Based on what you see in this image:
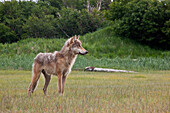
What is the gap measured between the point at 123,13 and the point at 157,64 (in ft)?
46.8

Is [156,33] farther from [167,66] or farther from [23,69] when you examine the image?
[23,69]

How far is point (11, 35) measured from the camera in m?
45.1

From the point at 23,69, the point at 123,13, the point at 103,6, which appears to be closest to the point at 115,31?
the point at 123,13

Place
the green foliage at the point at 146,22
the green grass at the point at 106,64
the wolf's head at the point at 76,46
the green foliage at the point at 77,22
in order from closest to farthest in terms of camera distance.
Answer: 1. the wolf's head at the point at 76,46
2. the green grass at the point at 106,64
3. the green foliage at the point at 146,22
4. the green foliage at the point at 77,22

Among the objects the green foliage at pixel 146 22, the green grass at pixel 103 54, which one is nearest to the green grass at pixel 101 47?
the green grass at pixel 103 54

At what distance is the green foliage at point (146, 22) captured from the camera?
1372 inches

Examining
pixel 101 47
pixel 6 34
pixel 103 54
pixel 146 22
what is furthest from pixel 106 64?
pixel 6 34

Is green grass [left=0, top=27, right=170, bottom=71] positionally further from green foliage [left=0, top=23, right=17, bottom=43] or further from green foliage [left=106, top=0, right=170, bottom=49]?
green foliage [left=0, top=23, right=17, bottom=43]

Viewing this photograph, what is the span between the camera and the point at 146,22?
34.6 m

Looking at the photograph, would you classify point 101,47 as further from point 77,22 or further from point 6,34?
point 6,34

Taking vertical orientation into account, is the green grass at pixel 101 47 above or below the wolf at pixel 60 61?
below

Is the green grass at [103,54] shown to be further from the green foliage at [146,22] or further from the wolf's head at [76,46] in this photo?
the wolf's head at [76,46]

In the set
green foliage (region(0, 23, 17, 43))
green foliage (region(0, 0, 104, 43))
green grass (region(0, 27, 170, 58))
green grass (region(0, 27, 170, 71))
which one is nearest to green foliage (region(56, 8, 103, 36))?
green foliage (region(0, 0, 104, 43))

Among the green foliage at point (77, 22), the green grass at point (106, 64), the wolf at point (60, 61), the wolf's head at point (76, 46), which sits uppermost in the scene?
the green foliage at point (77, 22)
